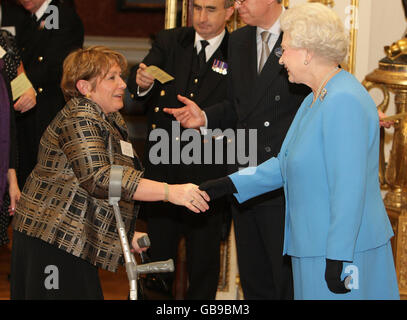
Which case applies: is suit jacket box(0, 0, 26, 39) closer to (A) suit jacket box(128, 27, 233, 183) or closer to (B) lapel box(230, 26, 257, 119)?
(A) suit jacket box(128, 27, 233, 183)

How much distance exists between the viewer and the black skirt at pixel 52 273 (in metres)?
3.08

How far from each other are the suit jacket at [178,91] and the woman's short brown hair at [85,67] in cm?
107

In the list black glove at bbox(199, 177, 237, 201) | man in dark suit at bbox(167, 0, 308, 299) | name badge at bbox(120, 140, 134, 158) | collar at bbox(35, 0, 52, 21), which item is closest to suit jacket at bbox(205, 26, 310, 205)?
man in dark suit at bbox(167, 0, 308, 299)

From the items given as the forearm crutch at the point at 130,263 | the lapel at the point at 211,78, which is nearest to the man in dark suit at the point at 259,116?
the lapel at the point at 211,78

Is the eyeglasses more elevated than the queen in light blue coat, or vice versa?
the eyeglasses

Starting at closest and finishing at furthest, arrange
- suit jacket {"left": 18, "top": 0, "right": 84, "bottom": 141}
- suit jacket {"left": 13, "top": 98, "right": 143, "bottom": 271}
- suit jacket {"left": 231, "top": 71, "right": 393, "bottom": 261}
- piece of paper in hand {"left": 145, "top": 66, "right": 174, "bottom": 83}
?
A: suit jacket {"left": 231, "top": 71, "right": 393, "bottom": 261}
suit jacket {"left": 13, "top": 98, "right": 143, "bottom": 271}
piece of paper in hand {"left": 145, "top": 66, "right": 174, "bottom": 83}
suit jacket {"left": 18, "top": 0, "right": 84, "bottom": 141}

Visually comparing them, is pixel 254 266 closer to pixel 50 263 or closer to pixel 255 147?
pixel 255 147

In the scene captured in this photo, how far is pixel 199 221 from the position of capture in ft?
14.2

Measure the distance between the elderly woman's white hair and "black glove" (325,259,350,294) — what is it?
31.4 inches

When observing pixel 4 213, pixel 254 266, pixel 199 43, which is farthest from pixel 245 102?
Result: pixel 4 213

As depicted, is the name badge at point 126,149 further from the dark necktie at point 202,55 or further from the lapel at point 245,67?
the dark necktie at point 202,55

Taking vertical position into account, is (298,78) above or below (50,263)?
above

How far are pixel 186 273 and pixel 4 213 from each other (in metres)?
1.36

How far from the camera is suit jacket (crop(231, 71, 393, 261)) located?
254cm
